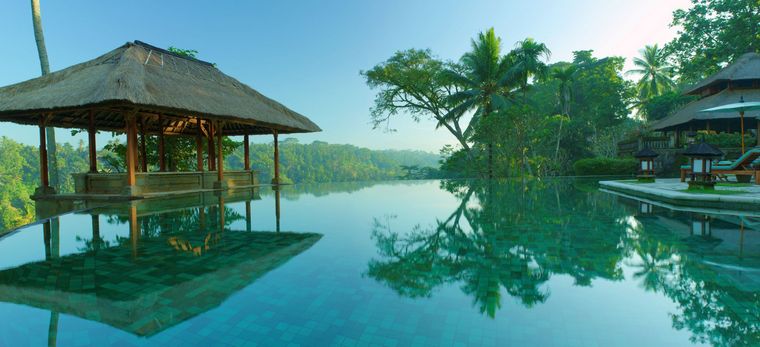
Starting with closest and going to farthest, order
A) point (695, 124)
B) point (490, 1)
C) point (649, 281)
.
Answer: point (649, 281), point (490, 1), point (695, 124)

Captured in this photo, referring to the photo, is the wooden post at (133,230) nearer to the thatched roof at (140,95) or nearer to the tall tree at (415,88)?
the thatched roof at (140,95)

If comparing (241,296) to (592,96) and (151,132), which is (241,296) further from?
(592,96)

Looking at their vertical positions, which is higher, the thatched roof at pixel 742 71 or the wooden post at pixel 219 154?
the thatched roof at pixel 742 71

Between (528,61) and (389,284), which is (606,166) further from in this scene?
(389,284)

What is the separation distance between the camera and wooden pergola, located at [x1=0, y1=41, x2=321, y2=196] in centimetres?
816

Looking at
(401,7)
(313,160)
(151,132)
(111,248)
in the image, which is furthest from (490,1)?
(313,160)

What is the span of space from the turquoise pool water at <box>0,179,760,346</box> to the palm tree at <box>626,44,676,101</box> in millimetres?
35164

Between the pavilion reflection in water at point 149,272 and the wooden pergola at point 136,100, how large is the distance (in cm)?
359

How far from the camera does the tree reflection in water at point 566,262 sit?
2.37 metres

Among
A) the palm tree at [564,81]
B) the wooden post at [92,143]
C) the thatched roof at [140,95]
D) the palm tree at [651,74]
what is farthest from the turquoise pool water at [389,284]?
the palm tree at [651,74]

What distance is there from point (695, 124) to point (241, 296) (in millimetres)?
20693

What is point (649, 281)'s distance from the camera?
291 cm

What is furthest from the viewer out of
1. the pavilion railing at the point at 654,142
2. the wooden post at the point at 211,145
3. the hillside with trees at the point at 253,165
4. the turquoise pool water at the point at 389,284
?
the hillside with trees at the point at 253,165

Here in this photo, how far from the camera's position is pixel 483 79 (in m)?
19.7
